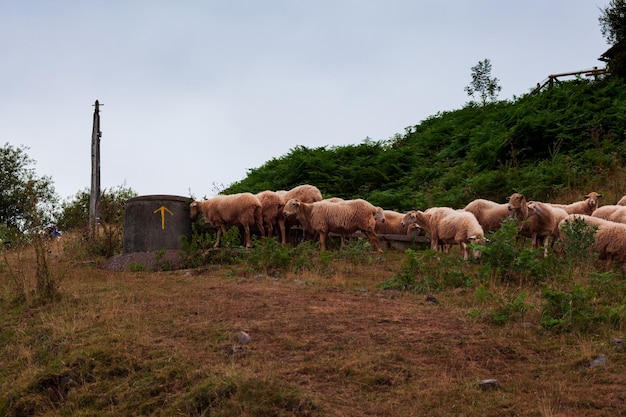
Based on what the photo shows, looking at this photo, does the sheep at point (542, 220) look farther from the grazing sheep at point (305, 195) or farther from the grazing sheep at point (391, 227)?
the grazing sheep at point (305, 195)

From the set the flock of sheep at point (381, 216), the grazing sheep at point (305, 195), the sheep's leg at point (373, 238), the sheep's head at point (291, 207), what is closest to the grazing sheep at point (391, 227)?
the flock of sheep at point (381, 216)

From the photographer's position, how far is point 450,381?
6.70 m

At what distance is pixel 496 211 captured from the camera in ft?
53.8

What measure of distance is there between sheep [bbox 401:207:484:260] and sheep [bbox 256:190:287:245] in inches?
138

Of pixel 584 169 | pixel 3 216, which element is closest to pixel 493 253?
pixel 584 169

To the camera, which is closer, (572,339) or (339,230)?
(572,339)

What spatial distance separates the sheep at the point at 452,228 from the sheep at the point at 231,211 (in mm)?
4135

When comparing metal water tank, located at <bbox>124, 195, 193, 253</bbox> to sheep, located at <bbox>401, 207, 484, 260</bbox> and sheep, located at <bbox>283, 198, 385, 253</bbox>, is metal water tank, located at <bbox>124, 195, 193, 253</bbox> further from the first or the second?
sheep, located at <bbox>401, 207, 484, 260</bbox>

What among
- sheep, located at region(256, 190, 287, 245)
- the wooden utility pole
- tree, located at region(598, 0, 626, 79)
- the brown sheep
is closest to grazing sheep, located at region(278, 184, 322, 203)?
sheep, located at region(256, 190, 287, 245)

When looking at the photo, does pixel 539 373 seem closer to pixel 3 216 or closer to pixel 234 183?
pixel 234 183

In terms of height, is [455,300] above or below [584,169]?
below

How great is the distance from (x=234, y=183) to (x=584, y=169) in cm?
1644

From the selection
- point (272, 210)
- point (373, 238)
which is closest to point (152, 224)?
point (272, 210)

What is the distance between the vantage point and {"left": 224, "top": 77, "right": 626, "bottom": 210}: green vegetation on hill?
22734mm
